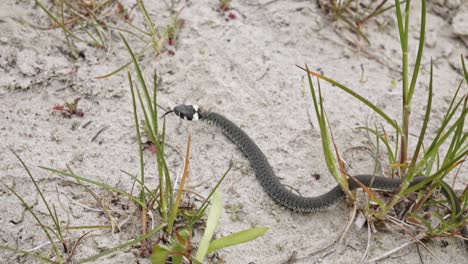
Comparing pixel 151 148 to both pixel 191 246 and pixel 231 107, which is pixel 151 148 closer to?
pixel 231 107

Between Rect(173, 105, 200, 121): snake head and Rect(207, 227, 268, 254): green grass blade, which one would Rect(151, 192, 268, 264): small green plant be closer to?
Rect(207, 227, 268, 254): green grass blade

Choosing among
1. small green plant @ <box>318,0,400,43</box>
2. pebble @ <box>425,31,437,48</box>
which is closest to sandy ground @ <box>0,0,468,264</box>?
pebble @ <box>425,31,437,48</box>

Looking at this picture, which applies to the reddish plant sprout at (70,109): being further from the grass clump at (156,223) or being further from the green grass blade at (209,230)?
the green grass blade at (209,230)

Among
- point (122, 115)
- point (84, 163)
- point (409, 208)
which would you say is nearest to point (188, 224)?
point (84, 163)

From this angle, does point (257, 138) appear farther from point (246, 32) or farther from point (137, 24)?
point (137, 24)

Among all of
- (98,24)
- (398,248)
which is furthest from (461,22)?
(98,24)

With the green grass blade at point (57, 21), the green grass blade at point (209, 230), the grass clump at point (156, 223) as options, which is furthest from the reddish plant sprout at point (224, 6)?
the green grass blade at point (209, 230)
